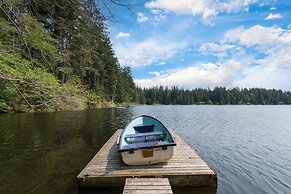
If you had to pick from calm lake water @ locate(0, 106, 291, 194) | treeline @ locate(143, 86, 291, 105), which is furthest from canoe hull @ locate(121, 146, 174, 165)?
treeline @ locate(143, 86, 291, 105)

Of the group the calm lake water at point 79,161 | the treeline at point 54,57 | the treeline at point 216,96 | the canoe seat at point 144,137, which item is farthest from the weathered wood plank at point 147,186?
the treeline at point 216,96

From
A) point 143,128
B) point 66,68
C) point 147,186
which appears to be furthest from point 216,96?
point 147,186

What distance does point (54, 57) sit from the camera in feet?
16.7

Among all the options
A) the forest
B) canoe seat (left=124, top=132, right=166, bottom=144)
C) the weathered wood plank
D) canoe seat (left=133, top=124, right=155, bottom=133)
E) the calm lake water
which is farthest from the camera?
canoe seat (left=133, top=124, right=155, bottom=133)

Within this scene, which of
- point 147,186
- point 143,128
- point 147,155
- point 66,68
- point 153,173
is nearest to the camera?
point 147,186

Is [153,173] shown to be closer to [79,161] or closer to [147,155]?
[147,155]

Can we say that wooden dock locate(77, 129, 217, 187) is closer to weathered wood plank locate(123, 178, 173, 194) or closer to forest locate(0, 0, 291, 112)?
weathered wood plank locate(123, 178, 173, 194)

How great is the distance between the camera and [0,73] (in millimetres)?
3238

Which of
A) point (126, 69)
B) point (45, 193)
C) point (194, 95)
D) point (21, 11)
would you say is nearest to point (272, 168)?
point (45, 193)

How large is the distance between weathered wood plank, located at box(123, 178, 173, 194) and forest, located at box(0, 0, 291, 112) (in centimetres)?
209

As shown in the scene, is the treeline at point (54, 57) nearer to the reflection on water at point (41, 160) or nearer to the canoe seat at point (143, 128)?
the reflection on water at point (41, 160)

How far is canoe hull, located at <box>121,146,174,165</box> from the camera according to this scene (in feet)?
21.9

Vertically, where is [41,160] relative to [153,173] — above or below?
below

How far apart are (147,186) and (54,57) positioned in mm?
3530
